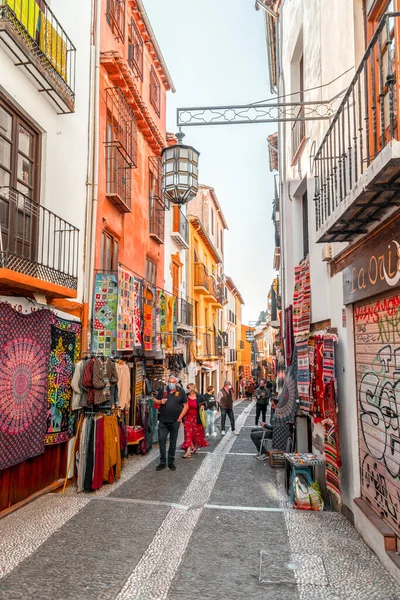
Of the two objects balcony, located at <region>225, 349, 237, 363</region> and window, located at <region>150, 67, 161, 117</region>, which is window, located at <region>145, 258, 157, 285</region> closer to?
window, located at <region>150, 67, 161, 117</region>

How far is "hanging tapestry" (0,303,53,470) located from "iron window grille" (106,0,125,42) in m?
7.55

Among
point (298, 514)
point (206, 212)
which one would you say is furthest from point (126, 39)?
point (206, 212)

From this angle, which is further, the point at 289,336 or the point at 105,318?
the point at 289,336

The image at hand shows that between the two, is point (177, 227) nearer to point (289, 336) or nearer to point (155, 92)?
point (155, 92)

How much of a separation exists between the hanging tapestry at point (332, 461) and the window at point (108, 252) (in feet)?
19.2

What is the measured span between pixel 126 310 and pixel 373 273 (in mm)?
5863

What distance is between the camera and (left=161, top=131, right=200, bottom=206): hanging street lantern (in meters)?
7.97

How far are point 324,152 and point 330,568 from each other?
510cm

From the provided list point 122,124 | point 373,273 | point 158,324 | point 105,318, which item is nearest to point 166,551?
point 373,273

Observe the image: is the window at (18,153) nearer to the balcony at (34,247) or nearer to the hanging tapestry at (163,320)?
the balcony at (34,247)

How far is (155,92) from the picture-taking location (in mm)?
15258

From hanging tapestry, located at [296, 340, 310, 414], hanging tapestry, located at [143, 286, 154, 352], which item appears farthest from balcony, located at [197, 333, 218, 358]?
hanging tapestry, located at [296, 340, 310, 414]

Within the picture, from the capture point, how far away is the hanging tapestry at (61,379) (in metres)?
7.70

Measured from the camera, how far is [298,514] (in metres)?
6.66
